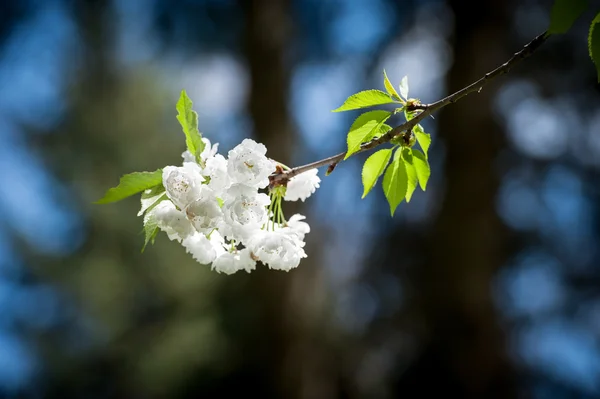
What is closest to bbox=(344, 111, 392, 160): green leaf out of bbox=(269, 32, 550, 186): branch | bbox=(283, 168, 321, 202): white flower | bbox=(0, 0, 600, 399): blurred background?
bbox=(269, 32, 550, 186): branch

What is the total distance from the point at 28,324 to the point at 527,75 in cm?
439

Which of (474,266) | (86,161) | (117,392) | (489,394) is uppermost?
(86,161)

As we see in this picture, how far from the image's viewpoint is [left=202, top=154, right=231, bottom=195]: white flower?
528 mm

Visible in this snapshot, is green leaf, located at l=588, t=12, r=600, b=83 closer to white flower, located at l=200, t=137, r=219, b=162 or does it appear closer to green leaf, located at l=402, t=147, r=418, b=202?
green leaf, located at l=402, t=147, r=418, b=202

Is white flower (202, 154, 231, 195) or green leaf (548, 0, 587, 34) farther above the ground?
white flower (202, 154, 231, 195)

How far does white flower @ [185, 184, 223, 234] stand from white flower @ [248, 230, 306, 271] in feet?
0.22

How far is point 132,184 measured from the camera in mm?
511

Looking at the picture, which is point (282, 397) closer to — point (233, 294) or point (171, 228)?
point (233, 294)

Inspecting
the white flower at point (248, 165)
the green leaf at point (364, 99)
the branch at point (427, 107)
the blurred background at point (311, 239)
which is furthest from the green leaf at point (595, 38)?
the blurred background at point (311, 239)

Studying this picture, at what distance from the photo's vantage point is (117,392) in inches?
168

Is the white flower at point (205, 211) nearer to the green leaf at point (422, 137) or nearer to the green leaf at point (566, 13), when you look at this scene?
the green leaf at point (422, 137)

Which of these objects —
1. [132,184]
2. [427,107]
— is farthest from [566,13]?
[132,184]

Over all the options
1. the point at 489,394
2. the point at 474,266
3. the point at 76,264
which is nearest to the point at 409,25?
the point at 474,266

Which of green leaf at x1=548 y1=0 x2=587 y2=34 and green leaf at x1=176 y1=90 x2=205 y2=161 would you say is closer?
green leaf at x1=548 y1=0 x2=587 y2=34
